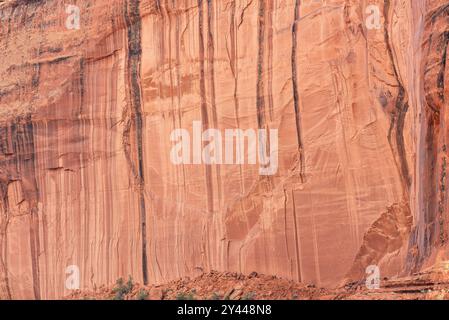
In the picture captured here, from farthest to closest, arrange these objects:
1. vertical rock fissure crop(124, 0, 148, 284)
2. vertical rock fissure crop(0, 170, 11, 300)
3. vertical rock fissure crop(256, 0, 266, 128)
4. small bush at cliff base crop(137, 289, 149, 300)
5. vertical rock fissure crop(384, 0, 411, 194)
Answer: vertical rock fissure crop(0, 170, 11, 300) → vertical rock fissure crop(124, 0, 148, 284) → small bush at cliff base crop(137, 289, 149, 300) → vertical rock fissure crop(256, 0, 266, 128) → vertical rock fissure crop(384, 0, 411, 194)

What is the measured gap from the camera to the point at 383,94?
62.3 feet

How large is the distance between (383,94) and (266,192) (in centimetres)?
325

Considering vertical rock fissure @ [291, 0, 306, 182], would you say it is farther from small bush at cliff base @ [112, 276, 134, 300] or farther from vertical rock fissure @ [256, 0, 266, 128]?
small bush at cliff base @ [112, 276, 134, 300]

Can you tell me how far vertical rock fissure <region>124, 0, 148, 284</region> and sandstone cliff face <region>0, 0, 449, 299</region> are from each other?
36 mm

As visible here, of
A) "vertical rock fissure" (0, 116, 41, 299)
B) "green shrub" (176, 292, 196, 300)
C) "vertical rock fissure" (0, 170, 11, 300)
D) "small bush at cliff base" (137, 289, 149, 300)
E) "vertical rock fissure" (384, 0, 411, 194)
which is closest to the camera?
"vertical rock fissure" (384, 0, 411, 194)

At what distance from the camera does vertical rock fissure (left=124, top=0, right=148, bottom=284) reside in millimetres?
21375

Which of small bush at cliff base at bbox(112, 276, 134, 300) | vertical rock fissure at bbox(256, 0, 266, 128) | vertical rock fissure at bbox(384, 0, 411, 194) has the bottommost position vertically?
small bush at cliff base at bbox(112, 276, 134, 300)

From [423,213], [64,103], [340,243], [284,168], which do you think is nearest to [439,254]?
[423,213]

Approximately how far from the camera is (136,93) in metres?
21.6

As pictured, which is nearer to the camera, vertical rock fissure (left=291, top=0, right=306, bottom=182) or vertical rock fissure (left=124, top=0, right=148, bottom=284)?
vertical rock fissure (left=291, top=0, right=306, bottom=182)

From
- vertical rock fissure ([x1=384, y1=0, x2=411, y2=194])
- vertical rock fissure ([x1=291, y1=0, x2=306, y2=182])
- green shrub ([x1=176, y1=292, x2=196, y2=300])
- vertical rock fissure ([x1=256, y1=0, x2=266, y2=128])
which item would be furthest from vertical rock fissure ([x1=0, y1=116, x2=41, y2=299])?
vertical rock fissure ([x1=384, y1=0, x2=411, y2=194])

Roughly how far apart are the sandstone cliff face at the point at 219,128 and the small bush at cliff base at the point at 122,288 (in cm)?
27

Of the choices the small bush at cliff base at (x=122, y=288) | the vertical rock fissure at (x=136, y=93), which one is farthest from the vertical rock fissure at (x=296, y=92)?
the small bush at cliff base at (x=122, y=288)
